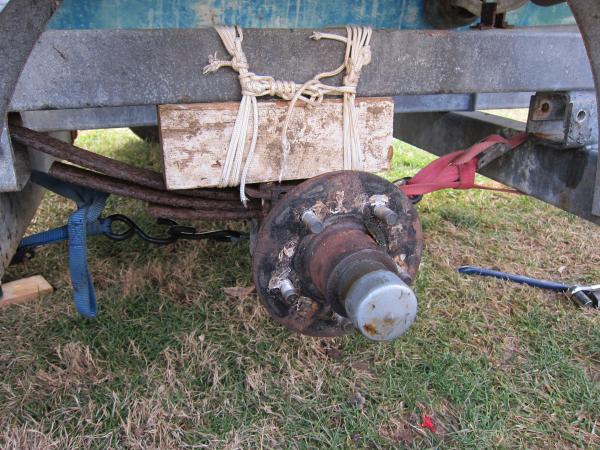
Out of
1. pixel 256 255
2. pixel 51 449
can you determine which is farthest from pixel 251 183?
pixel 51 449

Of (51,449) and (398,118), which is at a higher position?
(398,118)

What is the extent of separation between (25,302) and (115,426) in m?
0.82

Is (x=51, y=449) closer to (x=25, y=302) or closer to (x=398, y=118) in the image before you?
(x=25, y=302)

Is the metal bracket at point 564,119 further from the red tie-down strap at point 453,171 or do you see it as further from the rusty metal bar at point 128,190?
the rusty metal bar at point 128,190

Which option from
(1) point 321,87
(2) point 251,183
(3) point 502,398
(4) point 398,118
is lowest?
(3) point 502,398

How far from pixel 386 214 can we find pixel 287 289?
298 mm

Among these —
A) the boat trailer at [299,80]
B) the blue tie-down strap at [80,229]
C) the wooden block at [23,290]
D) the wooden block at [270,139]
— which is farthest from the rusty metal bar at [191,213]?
the wooden block at [23,290]

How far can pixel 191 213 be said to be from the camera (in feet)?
4.40

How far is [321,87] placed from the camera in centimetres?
118

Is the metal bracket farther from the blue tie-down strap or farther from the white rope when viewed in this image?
the blue tie-down strap

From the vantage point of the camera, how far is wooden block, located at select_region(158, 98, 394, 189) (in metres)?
1.13

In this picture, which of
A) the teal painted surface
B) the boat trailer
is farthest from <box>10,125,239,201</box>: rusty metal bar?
the teal painted surface

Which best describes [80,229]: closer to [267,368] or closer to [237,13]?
[267,368]

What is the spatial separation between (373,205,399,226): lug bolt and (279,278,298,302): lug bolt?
27 cm
